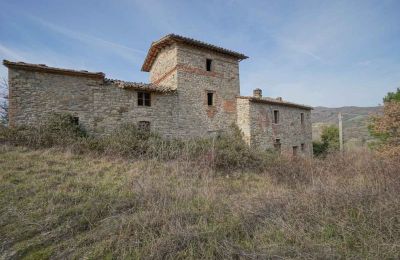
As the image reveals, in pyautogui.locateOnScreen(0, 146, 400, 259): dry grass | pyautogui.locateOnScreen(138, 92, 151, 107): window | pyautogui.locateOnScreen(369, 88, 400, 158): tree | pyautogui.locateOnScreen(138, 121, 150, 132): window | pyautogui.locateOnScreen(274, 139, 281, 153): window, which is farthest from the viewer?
pyautogui.locateOnScreen(274, 139, 281, 153): window

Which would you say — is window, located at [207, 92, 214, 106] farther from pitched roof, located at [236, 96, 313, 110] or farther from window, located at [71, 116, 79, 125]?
window, located at [71, 116, 79, 125]

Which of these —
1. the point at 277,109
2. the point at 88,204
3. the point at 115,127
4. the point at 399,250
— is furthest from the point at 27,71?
the point at 277,109

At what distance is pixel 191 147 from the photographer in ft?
31.7

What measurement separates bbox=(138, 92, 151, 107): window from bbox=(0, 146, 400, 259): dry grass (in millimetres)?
7117

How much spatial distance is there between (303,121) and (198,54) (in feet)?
35.7

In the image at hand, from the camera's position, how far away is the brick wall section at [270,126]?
15.2m

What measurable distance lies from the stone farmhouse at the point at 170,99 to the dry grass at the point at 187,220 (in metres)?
5.65

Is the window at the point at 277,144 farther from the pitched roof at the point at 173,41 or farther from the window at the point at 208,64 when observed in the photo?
the window at the point at 208,64

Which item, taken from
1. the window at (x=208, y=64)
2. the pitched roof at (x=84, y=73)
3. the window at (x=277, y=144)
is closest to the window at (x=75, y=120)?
the pitched roof at (x=84, y=73)

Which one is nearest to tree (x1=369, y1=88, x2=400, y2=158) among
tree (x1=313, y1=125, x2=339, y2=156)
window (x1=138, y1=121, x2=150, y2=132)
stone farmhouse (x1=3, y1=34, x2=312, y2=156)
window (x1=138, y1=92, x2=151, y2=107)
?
stone farmhouse (x1=3, y1=34, x2=312, y2=156)

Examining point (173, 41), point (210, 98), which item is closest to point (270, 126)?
point (210, 98)

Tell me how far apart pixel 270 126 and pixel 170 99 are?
7.37 metres

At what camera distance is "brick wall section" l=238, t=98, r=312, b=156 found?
15227mm

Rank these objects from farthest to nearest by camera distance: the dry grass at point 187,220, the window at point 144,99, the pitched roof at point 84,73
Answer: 1. the window at point 144,99
2. the pitched roof at point 84,73
3. the dry grass at point 187,220
